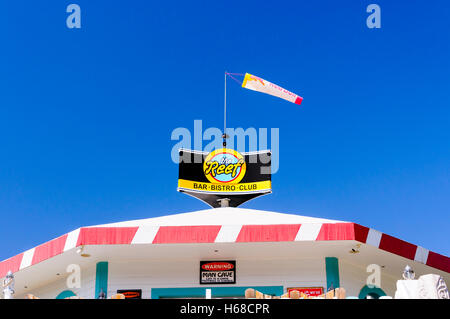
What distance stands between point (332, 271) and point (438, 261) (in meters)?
1.71

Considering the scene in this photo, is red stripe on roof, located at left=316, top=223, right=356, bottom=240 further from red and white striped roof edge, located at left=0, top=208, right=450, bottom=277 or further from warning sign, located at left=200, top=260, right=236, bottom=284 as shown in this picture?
warning sign, located at left=200, top=260, right=236, bottom=284

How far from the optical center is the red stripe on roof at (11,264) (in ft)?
27.1

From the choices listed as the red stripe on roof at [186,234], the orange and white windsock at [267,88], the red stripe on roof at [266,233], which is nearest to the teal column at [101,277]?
the red stripe on roof at [186,234]

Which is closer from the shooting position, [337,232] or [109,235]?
[337,232]

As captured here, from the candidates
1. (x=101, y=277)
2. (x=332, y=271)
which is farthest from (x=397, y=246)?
(x=101, y=277)

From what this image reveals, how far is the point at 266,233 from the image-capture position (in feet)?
24.7

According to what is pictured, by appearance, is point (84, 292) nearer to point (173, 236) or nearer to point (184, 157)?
point (173, 236)

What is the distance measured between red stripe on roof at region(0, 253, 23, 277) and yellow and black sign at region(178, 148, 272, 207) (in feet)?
15.6

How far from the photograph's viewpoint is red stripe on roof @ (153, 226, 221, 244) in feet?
24.7

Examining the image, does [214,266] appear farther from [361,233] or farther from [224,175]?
[224,175]

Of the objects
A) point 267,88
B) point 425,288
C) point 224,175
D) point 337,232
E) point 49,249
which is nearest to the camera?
point 425,288

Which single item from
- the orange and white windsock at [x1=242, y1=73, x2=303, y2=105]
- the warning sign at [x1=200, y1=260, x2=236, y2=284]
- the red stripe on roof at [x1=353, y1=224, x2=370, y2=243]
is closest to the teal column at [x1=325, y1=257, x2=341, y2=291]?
the red stripe on roof at [x1=353, y1=224, x2=370, y2=243]

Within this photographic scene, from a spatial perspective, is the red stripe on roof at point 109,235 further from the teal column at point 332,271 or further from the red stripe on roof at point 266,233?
the teal column at point 332,271
